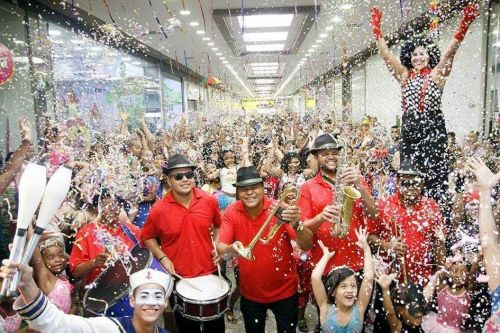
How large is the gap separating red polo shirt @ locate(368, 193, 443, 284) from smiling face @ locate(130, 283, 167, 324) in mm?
1732

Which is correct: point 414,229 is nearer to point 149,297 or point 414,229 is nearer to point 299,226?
point 299,226

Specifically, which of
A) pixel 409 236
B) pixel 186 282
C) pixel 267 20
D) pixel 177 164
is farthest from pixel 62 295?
pixel 267 20

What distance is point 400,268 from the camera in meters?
2.99

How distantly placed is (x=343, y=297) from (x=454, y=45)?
254 centimetres

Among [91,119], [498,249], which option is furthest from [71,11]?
[498,249]

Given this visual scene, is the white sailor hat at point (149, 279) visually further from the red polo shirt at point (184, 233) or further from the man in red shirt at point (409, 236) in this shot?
the man in red shirt at point (409, 236)

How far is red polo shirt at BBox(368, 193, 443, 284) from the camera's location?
9.77 feet

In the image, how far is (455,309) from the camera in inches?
123

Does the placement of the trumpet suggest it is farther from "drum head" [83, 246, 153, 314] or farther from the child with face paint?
"drum head" [83, 246, 153, 314]

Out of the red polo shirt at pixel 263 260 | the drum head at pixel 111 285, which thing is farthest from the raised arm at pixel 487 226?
the drum head at pixel 111 285

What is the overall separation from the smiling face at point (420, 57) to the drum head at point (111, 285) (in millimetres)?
3143

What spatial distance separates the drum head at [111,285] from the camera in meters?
2.68

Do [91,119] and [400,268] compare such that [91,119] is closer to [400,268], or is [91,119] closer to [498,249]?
[400,268]

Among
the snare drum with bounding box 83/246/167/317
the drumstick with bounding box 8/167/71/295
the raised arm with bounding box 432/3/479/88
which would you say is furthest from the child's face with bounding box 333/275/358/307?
the raised arm with bounding box 432/3/479/88
